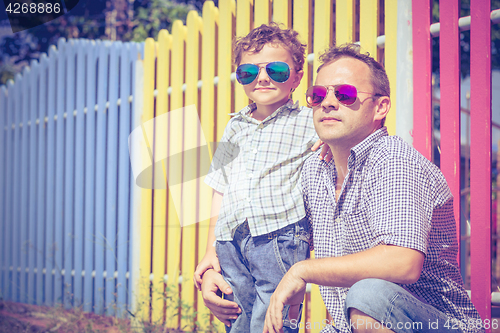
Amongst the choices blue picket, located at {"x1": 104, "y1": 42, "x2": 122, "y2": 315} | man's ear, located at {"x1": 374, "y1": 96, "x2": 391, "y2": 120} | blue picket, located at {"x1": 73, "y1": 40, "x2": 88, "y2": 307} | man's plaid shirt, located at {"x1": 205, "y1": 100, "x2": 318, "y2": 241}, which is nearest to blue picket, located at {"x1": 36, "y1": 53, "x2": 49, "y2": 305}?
blue picket, located at {"x1": 73, "y1": 40, "x2": 88, "y2": 307}

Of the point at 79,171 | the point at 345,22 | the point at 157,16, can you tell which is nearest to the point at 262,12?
the point at 345,22

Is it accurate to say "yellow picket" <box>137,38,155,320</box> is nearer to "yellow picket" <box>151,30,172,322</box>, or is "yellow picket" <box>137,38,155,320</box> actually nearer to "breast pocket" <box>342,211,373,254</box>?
"yellow picket" <box>151,30,172,322</box>

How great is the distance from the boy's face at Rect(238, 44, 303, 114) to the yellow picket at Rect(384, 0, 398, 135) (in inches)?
21.2

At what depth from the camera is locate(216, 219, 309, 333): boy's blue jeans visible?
1.86 metres

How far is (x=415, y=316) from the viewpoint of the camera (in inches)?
53.1

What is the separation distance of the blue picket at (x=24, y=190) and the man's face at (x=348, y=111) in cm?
466

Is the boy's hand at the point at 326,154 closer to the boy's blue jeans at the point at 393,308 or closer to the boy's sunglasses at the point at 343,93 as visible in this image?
the boy's sunglasses at the point at 343,93

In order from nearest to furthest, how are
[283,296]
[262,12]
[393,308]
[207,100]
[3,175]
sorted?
[393,308]
[283,296]
[262,12]
[207,100]
[3,175]

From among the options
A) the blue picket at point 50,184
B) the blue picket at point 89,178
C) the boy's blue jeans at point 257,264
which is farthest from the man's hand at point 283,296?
the blue picket at point 50,184

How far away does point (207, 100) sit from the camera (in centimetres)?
333

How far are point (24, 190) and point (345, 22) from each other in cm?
455

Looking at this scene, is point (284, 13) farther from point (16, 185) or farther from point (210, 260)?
point (16, 185)

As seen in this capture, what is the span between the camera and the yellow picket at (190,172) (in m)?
3.40

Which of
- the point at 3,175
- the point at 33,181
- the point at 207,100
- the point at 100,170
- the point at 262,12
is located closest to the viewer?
the point at 262,12
